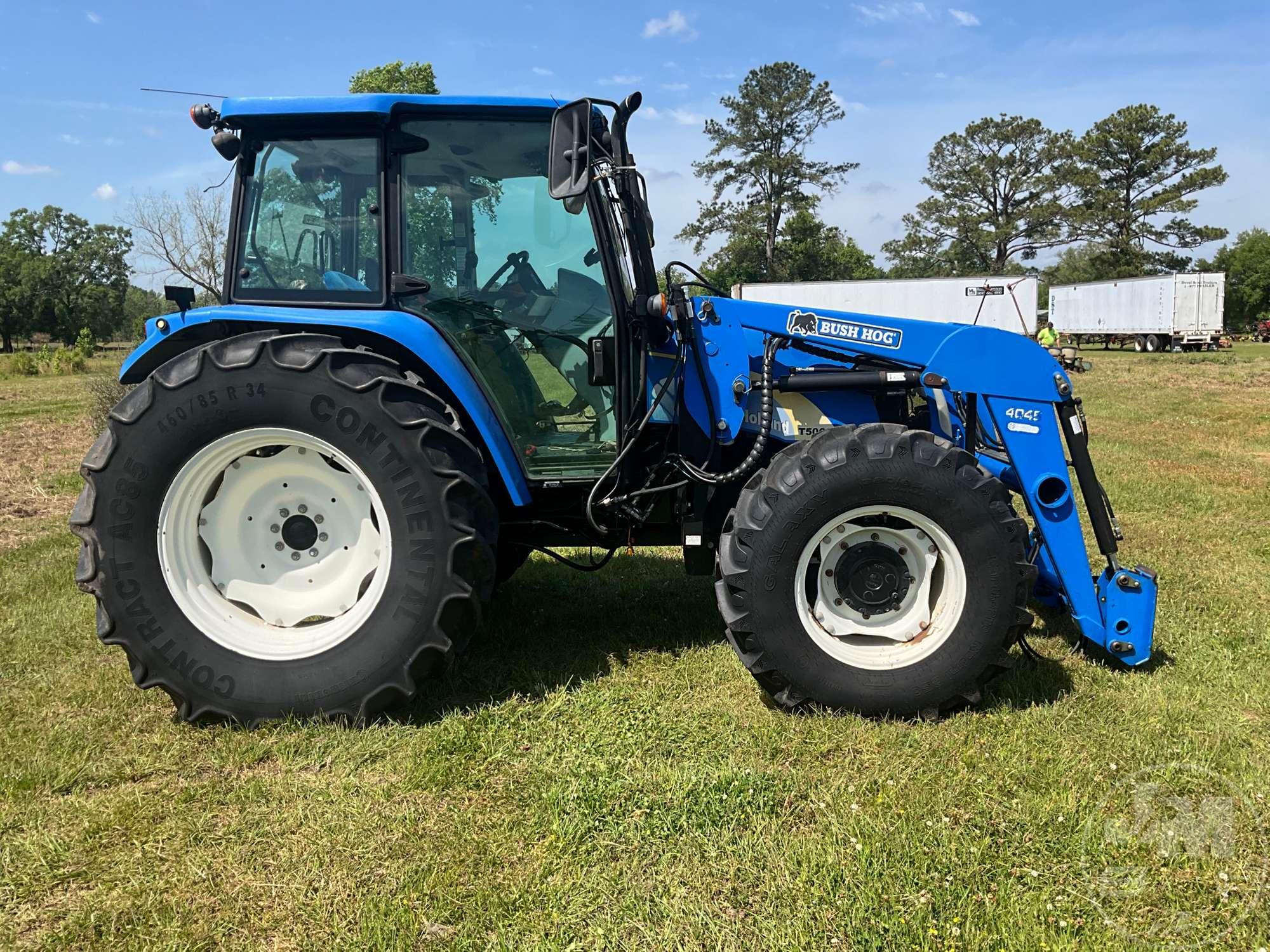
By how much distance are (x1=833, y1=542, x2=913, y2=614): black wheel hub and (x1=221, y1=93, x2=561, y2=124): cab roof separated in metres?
2.21

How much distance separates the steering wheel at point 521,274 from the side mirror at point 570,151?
53cm

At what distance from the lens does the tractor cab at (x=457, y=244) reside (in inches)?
134

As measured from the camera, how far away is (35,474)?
8.96 m

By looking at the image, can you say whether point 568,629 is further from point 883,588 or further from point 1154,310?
point 1154,310

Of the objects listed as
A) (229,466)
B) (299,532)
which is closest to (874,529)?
(299,532)

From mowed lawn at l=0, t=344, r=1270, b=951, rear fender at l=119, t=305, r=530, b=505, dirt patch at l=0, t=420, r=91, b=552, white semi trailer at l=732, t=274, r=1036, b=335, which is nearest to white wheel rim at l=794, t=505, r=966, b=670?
mowed lawn at l=0, t=344, r=1270, b=951

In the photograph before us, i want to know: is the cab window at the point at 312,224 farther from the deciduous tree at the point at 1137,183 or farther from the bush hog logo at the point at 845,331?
the deciduous tree at the point at 1137,183

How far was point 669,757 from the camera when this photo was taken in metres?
3.08

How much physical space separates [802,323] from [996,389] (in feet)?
2.89

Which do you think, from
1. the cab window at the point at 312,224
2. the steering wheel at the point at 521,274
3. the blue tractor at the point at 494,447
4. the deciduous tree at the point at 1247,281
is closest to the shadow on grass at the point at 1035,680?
the blue tractor at the point at 494,447

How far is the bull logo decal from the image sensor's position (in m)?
3.66

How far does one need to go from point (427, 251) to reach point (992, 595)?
2670 millimetres

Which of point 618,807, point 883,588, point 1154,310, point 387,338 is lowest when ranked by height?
point 618,807

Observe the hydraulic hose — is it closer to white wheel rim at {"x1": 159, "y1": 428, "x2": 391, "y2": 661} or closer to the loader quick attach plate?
white wheel rim at {"x1": 159, "y1": 428, "x2": 391, "y2": 661}
